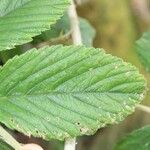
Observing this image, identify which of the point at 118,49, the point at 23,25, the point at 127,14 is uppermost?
the point at 127,14

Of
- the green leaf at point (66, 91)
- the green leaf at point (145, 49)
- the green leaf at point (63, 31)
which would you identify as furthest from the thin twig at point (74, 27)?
the green leaf at point (66, 91)

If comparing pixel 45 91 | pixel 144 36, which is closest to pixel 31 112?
pixel 45 91

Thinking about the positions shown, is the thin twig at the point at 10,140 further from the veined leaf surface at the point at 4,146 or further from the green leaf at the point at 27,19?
the green leaf at the point at 27,19

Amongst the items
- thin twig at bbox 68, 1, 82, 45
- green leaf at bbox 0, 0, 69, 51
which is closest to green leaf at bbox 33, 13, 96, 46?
thin twig at bbox 68, 1, 82, 45

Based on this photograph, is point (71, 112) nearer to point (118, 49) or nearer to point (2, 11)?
point (2, 11)

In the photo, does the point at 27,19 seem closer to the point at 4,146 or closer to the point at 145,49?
the point at 4,146
